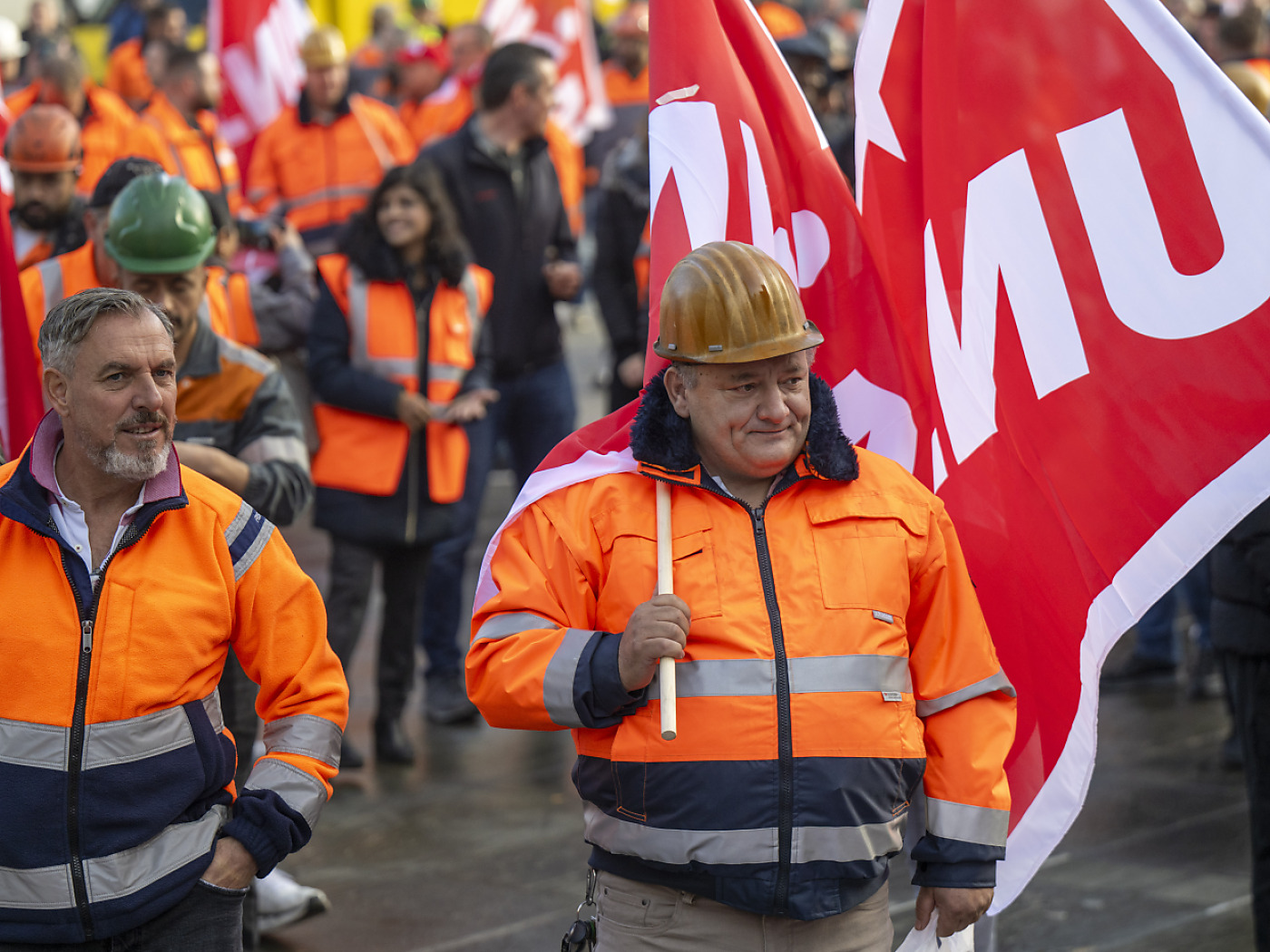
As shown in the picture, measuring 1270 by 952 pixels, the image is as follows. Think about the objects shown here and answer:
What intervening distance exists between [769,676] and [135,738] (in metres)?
1.13

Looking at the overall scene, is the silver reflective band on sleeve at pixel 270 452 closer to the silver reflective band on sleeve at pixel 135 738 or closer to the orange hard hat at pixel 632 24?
the silver reflective band on sleeve at pixel 135 738

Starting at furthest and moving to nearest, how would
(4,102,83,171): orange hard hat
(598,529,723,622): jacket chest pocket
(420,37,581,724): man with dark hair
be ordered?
(420,37,581,724): man with dark hair < (4,102,83,171): orange hard hat < (598,529,723,622): jacket chest pocket

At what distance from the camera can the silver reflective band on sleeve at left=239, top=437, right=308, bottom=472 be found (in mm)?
4336

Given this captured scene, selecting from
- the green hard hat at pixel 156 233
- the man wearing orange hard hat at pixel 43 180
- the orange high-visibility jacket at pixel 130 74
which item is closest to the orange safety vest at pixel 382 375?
the man wearing orange hard hat at pixel 43 180

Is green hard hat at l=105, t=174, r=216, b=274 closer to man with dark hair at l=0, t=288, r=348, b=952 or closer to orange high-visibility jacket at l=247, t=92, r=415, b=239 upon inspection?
man with dark hair at l=0, t=288, r=348, b=952

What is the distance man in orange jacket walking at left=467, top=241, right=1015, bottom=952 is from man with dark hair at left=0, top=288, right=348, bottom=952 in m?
0.41

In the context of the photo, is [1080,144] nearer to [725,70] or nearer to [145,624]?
[725,70]

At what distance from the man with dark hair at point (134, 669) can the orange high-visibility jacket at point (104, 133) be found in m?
6.54

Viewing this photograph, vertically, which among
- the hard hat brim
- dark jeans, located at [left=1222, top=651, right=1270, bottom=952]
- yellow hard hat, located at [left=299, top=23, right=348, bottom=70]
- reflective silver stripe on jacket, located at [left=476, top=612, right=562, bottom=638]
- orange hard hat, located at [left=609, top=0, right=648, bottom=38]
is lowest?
dark jeans, located at [left=1222, top=651, right=1270, bottom=952]

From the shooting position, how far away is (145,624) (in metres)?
2.91

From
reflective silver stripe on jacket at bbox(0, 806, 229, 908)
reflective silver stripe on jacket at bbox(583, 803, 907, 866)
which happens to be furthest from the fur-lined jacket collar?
reflective silver stripe on jacket at bbox(0, 806, 229, 908)

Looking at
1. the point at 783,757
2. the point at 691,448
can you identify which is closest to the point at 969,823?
the point at 783,757

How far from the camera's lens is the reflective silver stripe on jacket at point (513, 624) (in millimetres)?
3008

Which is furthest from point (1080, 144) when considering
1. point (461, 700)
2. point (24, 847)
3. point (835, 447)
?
point (461, 700)
